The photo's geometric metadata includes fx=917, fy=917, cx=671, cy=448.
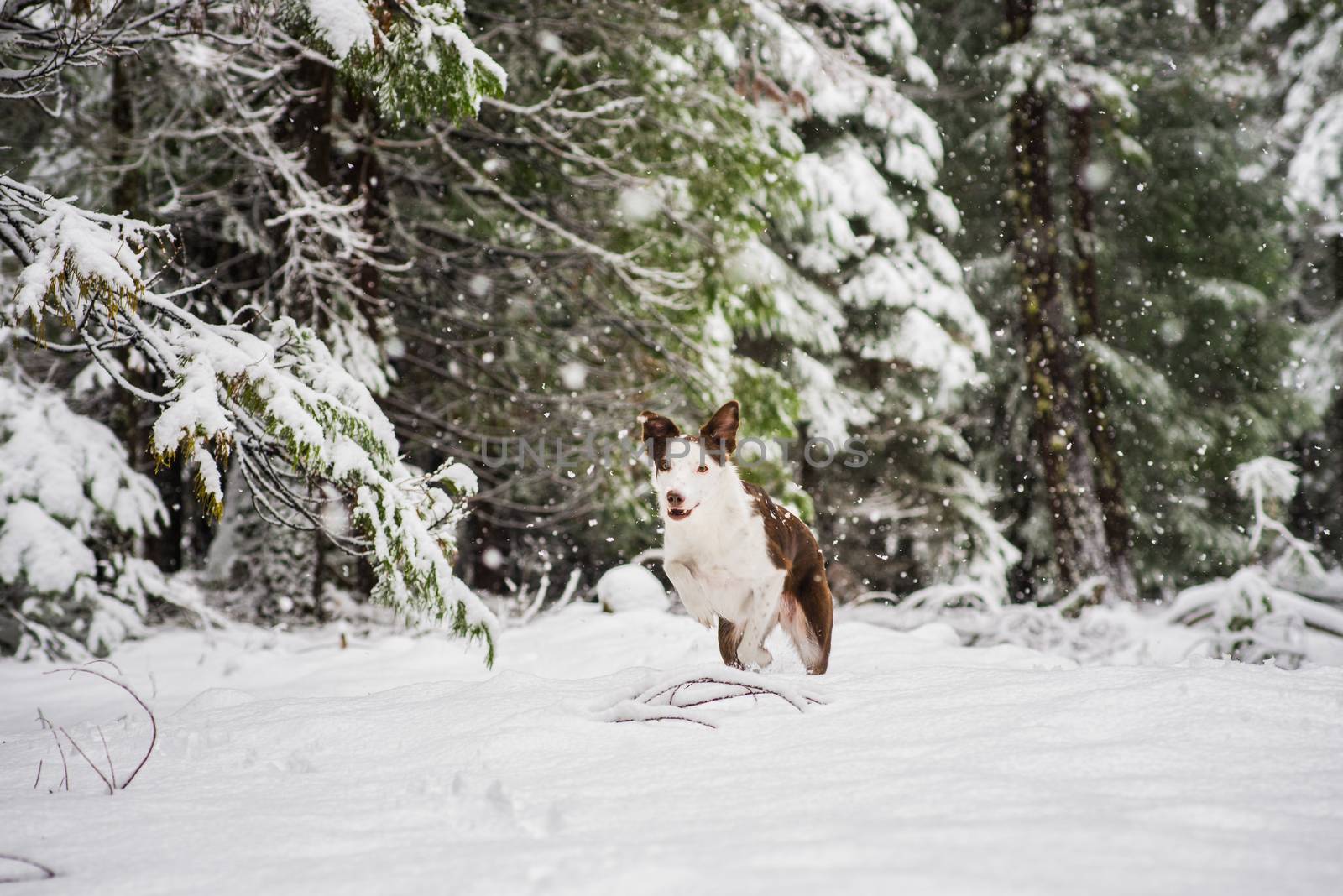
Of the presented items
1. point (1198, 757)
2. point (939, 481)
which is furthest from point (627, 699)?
point (939, 481)

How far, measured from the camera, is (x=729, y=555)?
397 centimetres

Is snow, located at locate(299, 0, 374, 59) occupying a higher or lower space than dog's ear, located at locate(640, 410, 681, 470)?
higher

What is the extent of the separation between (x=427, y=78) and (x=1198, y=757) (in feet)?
12.6

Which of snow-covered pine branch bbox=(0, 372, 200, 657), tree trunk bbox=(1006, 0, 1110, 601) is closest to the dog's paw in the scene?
snow-covered pine branch bbox=(0, 372, 200, 657)

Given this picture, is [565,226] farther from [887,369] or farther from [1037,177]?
[887,369]

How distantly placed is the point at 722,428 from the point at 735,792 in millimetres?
2417

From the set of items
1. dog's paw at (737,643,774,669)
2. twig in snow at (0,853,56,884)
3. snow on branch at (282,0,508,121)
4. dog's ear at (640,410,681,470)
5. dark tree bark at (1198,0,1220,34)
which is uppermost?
dark tree bark at (1198,0,1220,34)

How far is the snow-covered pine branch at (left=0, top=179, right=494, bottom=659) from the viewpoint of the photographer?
302 cm

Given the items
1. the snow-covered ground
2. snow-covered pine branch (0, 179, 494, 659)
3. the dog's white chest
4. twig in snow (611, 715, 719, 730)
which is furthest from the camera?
the dog's white chest

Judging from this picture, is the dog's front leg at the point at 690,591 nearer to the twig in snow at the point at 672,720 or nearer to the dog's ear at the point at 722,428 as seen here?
the dog's ear at the point at 722,428

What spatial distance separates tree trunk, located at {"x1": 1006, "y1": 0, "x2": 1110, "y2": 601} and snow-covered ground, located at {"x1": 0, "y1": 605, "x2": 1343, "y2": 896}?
771 centimetres

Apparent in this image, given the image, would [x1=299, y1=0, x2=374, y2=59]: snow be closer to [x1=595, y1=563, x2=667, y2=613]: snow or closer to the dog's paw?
the dog's paw

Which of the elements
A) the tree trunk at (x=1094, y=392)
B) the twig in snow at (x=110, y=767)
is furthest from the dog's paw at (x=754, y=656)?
the tree trunk at (x=1094, y=392)

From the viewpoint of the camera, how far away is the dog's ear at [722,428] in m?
4.21
